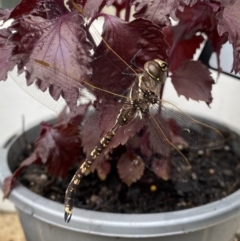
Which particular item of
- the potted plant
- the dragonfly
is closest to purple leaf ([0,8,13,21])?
the potted plant

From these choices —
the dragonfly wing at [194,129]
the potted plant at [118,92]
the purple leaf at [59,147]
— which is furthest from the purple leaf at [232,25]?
the purple leaf at [59,147]

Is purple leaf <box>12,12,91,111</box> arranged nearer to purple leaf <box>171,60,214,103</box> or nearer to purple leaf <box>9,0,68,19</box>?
purple leaf <box>9,0,68,19</box>

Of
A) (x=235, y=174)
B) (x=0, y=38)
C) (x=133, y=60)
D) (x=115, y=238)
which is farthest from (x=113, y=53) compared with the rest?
(x=235, y=174)

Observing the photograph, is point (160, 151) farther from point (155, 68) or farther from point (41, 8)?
point (41, 8)

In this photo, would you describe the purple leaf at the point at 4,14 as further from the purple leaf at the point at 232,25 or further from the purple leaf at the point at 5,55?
the purple leaf at the point at 232,25

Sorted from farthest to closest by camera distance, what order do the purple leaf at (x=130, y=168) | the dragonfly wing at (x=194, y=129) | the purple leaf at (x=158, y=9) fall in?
the purple leaf at (x=130, y=168) < the dragonfly wing at (x=194, y=129) < the purple leaf at (x=158, y=9)

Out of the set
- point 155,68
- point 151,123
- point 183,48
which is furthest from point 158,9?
point 183,48

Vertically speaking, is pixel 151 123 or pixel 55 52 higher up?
pixel 55 52
